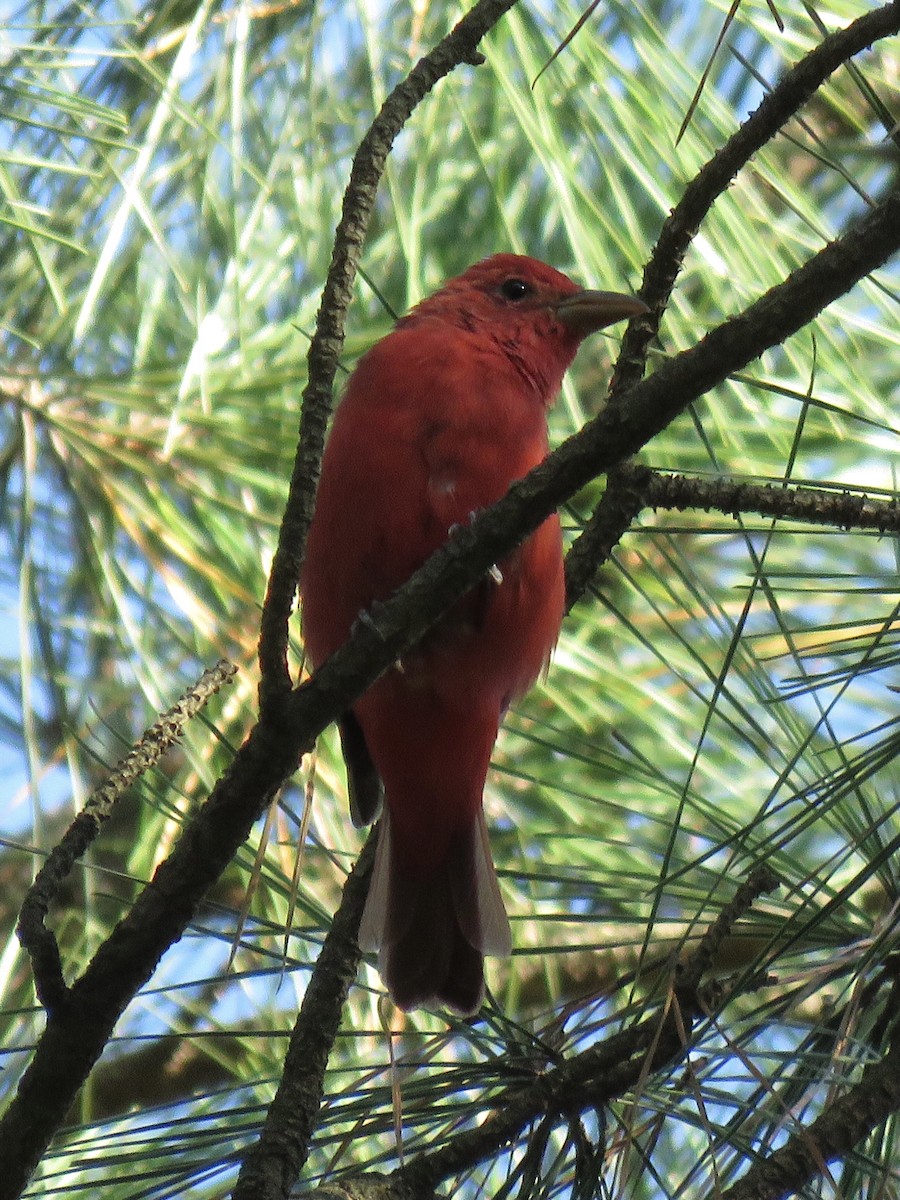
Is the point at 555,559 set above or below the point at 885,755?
above

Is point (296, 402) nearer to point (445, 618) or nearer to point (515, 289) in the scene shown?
point (515, 289)

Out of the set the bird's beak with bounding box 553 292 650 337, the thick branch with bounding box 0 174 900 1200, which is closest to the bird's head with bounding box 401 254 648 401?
the bird's beak with bounding box 553 292 650 337

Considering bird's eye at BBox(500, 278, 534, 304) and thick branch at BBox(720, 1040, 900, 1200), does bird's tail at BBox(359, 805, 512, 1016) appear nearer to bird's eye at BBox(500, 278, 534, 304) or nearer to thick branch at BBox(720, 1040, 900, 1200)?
thick branch at BBox(720, 1040, 900, 1200)

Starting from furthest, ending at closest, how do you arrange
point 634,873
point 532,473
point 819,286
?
point 634,873 → point 532,473 → point 819,286

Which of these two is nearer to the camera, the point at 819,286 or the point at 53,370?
the point at 819,286

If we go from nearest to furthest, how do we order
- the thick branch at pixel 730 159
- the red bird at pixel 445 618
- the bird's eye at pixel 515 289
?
the thick branch at pixel 730 159
the red bird at pixel 445 618
the bird's eye at pixel 515 289

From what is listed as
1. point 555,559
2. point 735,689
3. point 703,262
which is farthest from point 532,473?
point 735,689

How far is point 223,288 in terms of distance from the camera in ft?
11.0

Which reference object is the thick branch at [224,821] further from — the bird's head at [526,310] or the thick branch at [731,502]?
the bird's head at [526,310]

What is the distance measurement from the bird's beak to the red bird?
13 millimetres

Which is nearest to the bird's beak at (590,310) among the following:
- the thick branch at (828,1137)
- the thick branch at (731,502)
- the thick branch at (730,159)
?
the thick branch at (730,159)

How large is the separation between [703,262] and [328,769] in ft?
4.20

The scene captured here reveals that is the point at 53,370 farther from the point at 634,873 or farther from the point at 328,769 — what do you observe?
the point at 634,873

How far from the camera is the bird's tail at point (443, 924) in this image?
8.82 ft
